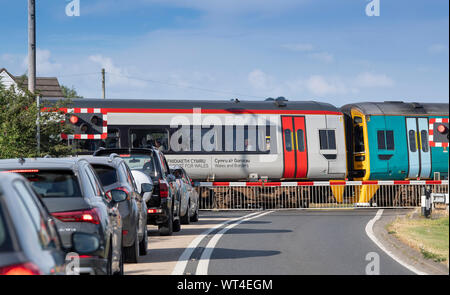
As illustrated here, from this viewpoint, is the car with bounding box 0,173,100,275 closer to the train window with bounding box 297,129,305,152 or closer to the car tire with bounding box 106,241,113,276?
the car tire with bounding box 106,241,113,276

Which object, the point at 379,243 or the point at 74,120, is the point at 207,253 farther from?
the point at 74,120

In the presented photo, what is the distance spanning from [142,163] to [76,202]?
8.52 m

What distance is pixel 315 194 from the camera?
99.8 ft

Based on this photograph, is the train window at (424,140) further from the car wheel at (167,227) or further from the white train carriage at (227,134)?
the car wheel at (167,227)

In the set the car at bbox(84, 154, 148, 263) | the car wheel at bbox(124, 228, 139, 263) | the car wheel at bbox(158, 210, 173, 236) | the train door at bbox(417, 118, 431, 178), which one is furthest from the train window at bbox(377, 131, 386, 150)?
the car wheel at bbox(124, 228, 139, 263)

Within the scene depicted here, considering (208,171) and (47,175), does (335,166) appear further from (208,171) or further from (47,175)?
(47,175)

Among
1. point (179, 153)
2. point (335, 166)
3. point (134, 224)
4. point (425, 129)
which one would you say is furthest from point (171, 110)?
point (134, 224)

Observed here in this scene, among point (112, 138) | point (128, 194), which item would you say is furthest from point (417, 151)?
point (128, 194)

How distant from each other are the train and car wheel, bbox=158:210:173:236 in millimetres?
12213

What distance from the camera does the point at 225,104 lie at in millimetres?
30172

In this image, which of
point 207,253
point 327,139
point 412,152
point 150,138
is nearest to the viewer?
point 207,253

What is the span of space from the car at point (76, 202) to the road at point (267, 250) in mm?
2325

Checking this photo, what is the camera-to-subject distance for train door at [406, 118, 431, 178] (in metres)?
30.8

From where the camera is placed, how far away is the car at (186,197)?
1959cm
